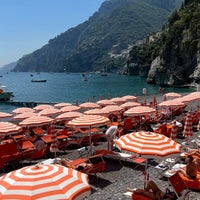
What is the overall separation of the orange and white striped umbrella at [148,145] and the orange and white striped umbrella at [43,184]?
244 centimetres

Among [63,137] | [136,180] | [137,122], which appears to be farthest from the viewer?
[137,122]

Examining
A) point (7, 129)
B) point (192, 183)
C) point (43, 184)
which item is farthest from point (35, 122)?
point (43, 184)

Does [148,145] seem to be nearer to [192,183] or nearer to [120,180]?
[192,183]

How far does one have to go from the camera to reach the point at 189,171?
9.66 m

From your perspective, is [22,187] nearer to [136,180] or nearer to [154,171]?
[136,180]

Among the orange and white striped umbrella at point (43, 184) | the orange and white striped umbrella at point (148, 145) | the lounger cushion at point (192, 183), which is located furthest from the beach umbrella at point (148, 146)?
the orange and white striped umbrella at point (43, 184)

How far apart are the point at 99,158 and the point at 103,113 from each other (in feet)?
21.8

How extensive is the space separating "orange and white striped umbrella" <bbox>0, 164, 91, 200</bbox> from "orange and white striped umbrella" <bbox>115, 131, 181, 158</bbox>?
2443 mm

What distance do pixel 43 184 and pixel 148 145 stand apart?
3.70m

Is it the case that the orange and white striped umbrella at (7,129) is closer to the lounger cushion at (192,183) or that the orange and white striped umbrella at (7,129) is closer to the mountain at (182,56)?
the lounger cushion at (192,183)

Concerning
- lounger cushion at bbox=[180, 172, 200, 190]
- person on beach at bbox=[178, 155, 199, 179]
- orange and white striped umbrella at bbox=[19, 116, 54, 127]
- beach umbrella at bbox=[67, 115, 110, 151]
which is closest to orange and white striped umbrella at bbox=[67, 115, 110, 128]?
beach umbrella at bbox=[67, 115, 110, 151]

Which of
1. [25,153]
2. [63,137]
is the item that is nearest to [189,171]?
[25,153]

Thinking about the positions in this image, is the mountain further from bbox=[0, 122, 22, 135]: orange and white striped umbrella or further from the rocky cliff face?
bbox=[0, 122, 22, 135]: orange and white striped umbrella

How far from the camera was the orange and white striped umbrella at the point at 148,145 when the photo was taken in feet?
28.0
